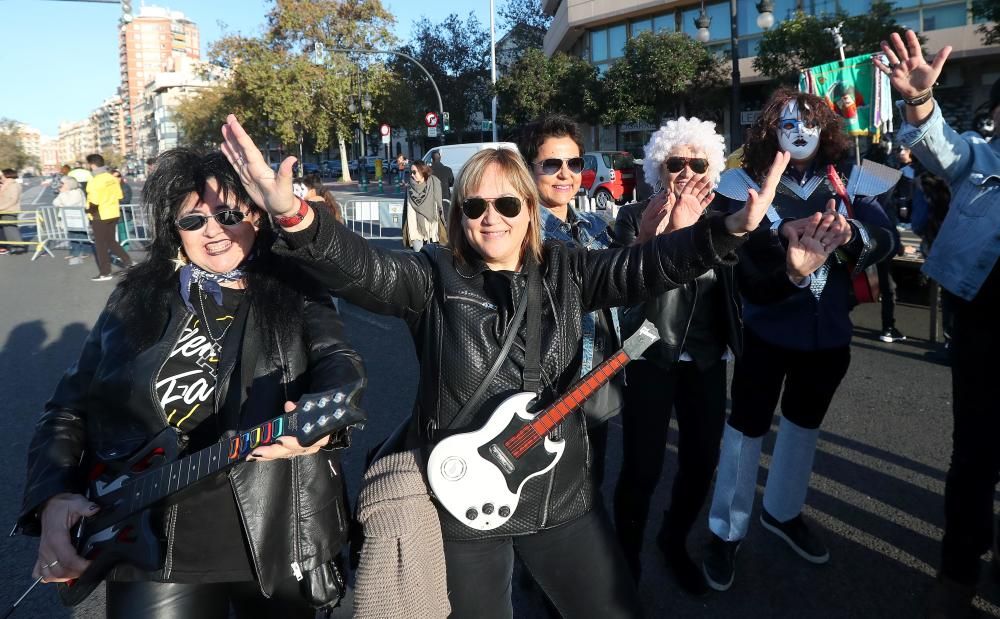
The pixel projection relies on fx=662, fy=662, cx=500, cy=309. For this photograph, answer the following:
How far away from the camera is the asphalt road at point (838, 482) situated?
281 centimetres

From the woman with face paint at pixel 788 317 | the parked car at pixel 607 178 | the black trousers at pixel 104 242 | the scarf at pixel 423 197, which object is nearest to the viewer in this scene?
the woman with face paint at pixel 788 317

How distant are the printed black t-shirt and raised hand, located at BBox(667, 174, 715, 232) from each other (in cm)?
142

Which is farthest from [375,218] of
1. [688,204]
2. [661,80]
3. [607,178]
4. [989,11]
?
[989,11]

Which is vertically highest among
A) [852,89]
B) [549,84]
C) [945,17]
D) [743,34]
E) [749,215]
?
[743,34]

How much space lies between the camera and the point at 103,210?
11062mm

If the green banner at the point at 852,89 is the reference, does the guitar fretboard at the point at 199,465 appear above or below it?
below

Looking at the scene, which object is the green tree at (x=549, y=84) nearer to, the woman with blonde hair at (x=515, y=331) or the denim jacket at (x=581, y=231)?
the denim jacket at (x=581, y=231)

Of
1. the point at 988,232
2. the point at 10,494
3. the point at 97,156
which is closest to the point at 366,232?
the point at 97,156

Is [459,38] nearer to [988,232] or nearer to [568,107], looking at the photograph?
[568,107]

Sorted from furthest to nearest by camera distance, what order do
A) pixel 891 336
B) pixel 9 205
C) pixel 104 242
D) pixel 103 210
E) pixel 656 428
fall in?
pixel 9 205 → pixel 104 242 → pixel 103 210 → pixel 891 336 → pixel 656 428

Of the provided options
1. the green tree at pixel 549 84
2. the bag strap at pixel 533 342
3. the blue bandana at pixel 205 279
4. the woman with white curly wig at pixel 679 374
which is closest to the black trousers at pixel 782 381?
the woman with white curly wig at pixel 679 374

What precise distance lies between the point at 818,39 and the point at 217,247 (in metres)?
21.9

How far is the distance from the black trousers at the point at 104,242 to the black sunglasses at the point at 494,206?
1128 centimetres

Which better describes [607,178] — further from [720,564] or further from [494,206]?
[494,206]
